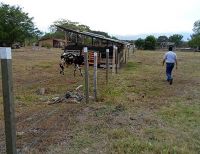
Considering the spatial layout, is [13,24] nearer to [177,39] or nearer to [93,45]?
[93,45]

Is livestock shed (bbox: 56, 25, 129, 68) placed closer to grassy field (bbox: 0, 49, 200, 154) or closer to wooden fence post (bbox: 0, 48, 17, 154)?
grassy field (bbox: 0, 49, 200, 154)

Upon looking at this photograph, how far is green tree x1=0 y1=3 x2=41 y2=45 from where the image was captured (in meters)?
73.6

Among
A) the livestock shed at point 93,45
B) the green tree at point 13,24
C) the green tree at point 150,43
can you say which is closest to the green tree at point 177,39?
the green tree at point 150,43

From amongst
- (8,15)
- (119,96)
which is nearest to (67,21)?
(8,15)

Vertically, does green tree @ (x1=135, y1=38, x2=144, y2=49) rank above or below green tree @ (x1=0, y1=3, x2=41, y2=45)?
below

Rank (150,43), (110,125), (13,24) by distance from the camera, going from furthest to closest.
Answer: (150,43) < (13,24) < (110,125)

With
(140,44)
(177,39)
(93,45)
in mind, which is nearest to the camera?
(93,45)

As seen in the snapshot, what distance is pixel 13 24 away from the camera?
75375 mm


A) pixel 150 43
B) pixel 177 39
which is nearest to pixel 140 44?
pixel 150 43

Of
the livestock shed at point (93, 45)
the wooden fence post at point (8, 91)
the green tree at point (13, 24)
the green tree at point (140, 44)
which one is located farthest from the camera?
the green tree at point (140, 44)

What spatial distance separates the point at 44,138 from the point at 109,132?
1.24 meters

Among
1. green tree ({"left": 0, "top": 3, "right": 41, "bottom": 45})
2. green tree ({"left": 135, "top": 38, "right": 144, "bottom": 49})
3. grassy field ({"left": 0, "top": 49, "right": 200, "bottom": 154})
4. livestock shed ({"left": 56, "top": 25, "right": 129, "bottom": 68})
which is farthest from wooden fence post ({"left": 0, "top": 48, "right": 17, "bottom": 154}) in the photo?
green tree ({"left": 135, "top": 38, "right": 144, "bottom": 49})

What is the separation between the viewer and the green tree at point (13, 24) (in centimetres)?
7358

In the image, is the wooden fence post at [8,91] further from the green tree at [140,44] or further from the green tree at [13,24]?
the green tree at [140,44]
